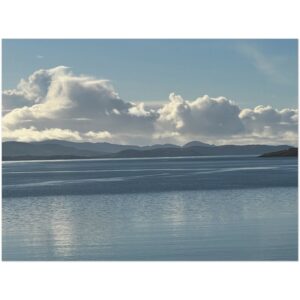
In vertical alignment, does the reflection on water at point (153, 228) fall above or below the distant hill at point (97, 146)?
below

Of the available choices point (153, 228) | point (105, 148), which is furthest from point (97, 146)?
point (153, 228)

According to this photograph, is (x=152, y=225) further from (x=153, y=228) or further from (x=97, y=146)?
(x=97, y=146)

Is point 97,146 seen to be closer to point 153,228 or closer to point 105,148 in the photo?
point 105,148

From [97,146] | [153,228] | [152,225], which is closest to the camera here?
[153,228]

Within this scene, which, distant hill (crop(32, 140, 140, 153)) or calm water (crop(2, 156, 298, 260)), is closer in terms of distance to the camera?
calm water (crop(2, 156, 298, 260))

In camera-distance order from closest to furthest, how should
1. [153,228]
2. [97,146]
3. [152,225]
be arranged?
[153,228] < [152,225] < [97,146]

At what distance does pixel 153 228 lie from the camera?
55.5 ft

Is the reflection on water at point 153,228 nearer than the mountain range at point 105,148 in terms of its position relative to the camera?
Yes

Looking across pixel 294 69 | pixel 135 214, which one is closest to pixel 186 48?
pixel 294 69

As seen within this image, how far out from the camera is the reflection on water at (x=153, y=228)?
1341 cm

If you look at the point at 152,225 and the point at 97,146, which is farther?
the point at 97,146

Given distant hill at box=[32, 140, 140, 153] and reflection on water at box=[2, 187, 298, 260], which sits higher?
distant hill at box=[32, 140, 140, 153]

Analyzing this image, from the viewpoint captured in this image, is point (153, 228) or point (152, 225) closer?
point (153, 228)

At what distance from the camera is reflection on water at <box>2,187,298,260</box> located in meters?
13.4
